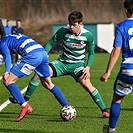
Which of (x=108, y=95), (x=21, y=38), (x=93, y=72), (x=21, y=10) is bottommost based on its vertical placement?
(x=21, y=10)

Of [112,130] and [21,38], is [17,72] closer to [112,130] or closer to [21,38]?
[21,38]

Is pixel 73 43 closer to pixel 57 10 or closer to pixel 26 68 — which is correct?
pixel 26 68

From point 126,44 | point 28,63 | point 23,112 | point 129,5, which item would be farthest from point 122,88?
point 23,112

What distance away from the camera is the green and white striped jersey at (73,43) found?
9836 mm

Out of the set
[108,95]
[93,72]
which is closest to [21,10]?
[93,72]

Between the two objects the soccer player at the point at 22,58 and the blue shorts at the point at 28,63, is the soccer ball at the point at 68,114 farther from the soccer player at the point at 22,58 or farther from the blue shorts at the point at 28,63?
the blue shorts at the point at 28,63

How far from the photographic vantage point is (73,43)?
32.6 feet

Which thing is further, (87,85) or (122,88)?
(87,85)

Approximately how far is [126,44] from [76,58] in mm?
2881

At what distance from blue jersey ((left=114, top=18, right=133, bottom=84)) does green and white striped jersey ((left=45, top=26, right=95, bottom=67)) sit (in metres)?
2.54

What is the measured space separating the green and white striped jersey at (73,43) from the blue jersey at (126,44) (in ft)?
8.32

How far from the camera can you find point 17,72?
29.9 ft

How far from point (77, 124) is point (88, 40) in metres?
1.53

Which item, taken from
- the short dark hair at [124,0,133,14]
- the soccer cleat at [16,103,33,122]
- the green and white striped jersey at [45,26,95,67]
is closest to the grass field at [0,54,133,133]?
the soccer cleat at [16,103,33,122]
